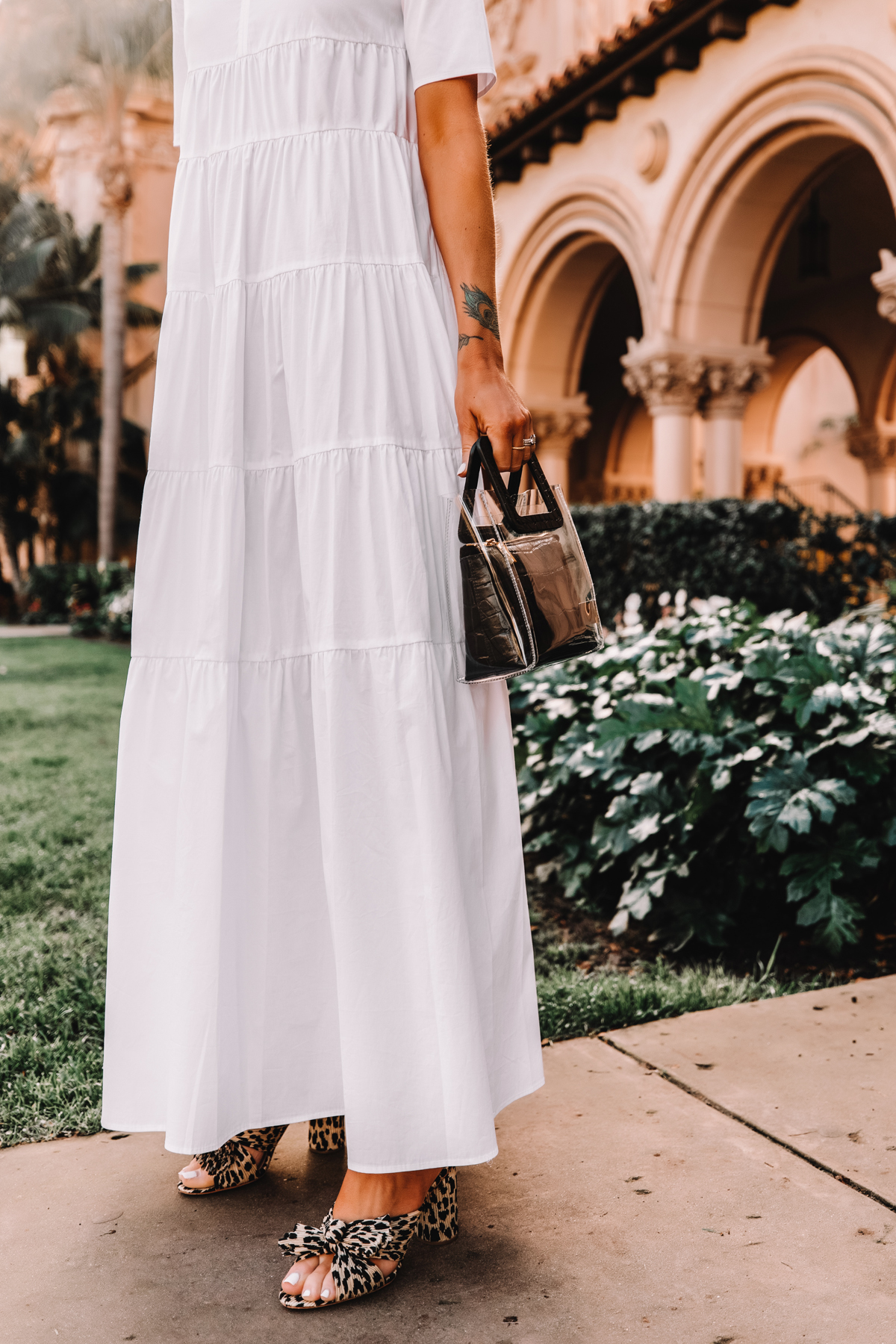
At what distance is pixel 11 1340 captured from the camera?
1.48m

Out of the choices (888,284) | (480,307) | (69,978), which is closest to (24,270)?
(888,284)

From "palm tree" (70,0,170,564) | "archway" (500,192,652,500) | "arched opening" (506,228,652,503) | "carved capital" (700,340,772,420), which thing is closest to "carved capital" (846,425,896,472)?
"arched opening" (506,228,652,503)

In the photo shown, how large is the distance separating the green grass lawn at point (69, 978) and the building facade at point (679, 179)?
6073 mm

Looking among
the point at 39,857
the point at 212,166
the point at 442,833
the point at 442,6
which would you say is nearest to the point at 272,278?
the point at 212,166

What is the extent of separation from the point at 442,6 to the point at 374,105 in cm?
17

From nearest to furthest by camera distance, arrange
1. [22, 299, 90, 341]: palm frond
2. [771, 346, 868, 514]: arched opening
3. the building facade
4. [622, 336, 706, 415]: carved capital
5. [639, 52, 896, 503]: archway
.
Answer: [639, 52, 896, 503]: archway, the building facade, [622, 336, 706, 415]: carved capital, [771, 346, 868, 514]: arched opening, [22, 299, 90, 341]: palm frond

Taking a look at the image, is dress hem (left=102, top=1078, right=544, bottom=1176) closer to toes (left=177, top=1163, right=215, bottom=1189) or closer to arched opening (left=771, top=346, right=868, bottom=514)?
toes (left=177, top=1163, right=215, bottom=1189)

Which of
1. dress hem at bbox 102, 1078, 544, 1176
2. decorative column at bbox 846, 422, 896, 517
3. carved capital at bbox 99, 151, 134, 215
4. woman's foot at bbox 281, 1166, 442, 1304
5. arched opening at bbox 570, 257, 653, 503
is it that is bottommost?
woman's foot at bbox 281, 1166, 442, 1304

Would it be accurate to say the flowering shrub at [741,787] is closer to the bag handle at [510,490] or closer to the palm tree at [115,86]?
the bag handle at [510,490]

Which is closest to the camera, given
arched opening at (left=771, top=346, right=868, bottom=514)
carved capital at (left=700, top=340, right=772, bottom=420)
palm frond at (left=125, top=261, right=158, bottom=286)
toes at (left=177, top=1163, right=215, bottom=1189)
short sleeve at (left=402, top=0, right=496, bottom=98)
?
short sleeve at (left=402, top=0, right=496, bottom=98)

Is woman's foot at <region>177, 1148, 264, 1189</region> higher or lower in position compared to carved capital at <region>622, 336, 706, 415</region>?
lower

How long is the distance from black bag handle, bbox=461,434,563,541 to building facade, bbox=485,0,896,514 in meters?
6.79

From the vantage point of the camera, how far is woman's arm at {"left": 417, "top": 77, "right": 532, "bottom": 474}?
5.67 feet

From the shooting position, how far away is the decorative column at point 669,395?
32.3ft
